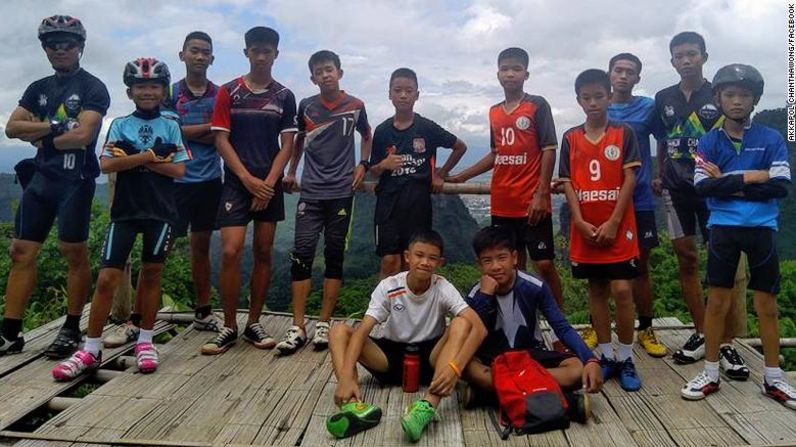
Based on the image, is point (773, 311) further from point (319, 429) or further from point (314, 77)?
point (314, 77)

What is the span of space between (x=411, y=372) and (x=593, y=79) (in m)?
2.14

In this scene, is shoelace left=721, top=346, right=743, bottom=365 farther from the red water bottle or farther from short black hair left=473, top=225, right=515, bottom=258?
the red water bottle

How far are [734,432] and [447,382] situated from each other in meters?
1.44

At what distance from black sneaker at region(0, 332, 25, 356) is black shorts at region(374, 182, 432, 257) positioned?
8.47ft

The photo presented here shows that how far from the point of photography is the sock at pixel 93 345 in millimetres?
4176

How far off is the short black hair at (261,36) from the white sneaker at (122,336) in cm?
227

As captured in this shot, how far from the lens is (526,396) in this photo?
328 centimetres

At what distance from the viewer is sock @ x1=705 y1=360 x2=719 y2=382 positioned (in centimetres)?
376

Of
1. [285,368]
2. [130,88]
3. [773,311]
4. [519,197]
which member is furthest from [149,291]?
[773,311]

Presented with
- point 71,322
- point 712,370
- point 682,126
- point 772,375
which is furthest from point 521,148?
→ point 71,322

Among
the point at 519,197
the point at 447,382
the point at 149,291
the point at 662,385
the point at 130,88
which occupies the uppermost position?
the point at 130,88

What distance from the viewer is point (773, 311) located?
12.4 ft

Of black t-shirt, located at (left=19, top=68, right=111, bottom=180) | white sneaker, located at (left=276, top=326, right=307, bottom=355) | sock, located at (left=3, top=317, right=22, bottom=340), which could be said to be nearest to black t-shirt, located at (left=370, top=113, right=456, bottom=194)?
white sneaker, located at (left=276, top=326, right=307, bottom=355)

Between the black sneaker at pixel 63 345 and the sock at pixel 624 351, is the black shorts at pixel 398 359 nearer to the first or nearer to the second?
the sock at pixel 624 351
